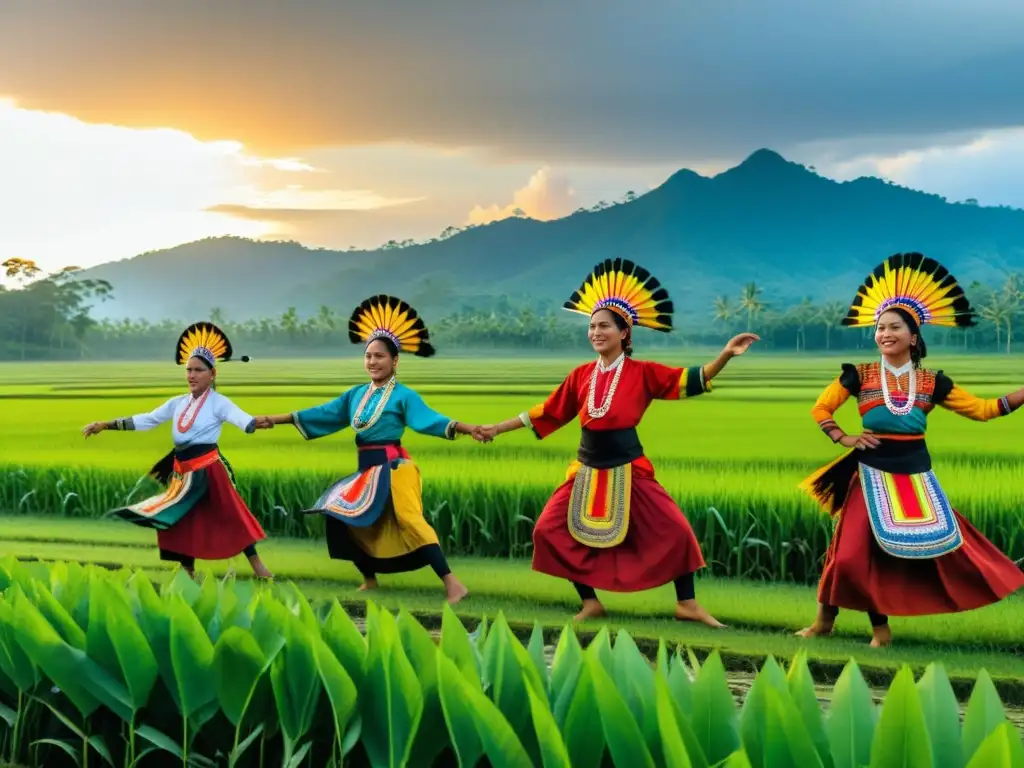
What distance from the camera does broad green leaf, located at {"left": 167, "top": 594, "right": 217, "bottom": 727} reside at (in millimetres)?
3002

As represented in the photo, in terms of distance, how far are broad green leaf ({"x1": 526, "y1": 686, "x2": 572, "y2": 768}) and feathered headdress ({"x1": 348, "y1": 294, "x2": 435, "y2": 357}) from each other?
3.98 m

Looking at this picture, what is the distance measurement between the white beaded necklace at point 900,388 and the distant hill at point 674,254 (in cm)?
8602

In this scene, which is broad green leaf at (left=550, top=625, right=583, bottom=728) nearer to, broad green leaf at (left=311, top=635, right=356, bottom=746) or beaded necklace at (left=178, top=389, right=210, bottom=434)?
broad green leaf at (left=311, top=635, right=356, bottom=746)

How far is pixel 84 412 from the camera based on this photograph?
21203mm

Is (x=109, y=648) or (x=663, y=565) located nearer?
(x=109, y=648)

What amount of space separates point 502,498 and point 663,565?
8.16 ft

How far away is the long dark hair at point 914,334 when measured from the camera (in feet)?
16.1

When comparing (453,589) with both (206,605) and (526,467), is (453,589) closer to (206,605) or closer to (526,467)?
(206,605)

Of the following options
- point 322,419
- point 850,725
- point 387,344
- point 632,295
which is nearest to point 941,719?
point 850,725

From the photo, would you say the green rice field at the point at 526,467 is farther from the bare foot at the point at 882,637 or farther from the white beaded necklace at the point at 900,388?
the white beaded necklace at the point at 900,388

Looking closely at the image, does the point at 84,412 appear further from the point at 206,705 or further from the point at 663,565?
the point at 206,705

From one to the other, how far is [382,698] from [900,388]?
3.03m

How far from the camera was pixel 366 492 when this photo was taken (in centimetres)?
603

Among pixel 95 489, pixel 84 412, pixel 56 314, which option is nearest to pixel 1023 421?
pixel 95 489
